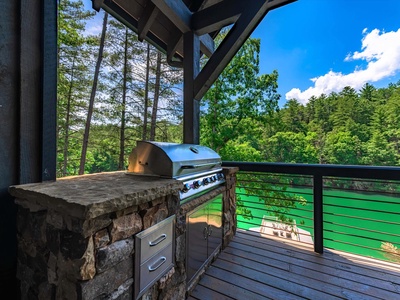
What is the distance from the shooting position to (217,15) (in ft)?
7.64

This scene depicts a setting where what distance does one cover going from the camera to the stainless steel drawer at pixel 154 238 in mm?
1051

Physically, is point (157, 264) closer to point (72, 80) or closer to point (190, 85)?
point (190, 85)

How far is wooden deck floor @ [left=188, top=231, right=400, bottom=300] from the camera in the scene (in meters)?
1.67

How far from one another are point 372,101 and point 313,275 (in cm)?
1687

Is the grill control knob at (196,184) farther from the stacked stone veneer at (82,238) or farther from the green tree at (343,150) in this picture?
the green tree at (343,150)

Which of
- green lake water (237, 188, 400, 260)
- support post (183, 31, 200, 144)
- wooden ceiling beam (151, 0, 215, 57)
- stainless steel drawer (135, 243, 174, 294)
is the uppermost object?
wooden ceiling beam (151, 0, 215, 57)

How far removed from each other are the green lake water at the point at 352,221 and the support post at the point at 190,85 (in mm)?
1389

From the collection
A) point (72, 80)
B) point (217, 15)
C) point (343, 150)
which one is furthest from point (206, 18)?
point (343, 150)

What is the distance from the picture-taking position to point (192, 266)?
1.69 meters

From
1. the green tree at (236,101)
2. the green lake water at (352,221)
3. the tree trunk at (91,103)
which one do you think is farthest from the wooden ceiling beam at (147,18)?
the green tree at (236,101)

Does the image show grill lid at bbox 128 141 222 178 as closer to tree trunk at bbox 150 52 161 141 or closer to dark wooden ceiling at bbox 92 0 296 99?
dark wooden ceiling at bbox 92 0 296 99

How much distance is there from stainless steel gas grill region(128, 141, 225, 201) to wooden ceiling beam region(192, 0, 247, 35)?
1.65 metres

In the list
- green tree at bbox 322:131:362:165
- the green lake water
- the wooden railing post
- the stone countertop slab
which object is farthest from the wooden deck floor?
green tree at bbox 322:131:362:165

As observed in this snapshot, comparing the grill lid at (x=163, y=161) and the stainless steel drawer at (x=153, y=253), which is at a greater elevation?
the grill lid at (x=163, y=161)
